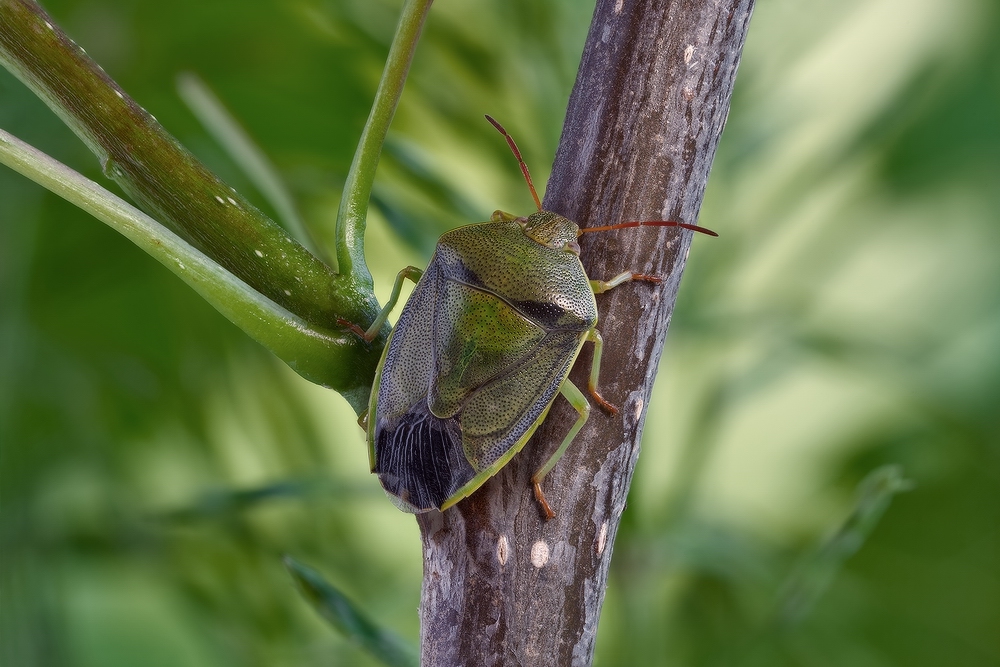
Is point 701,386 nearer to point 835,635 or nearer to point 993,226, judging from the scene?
point 835,635

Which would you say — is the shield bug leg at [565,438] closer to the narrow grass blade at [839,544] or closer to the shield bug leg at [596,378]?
the shield bug leg at [596,378]

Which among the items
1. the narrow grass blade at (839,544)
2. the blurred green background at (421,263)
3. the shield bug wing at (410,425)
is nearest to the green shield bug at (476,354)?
the shield bug wing at (410,425)

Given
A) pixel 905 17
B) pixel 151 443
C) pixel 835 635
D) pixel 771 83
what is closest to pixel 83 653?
pixel 151 443

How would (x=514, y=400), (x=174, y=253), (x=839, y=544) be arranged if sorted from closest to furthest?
(x=174, y=253), (x=514, y=400), (x=839, y=544)

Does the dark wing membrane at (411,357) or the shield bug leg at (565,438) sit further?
the dark wing membrane at (411,357)

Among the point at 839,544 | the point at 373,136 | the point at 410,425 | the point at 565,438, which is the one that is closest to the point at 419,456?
the point at 410,425

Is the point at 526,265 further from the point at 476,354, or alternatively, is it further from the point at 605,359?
the point at 605,359

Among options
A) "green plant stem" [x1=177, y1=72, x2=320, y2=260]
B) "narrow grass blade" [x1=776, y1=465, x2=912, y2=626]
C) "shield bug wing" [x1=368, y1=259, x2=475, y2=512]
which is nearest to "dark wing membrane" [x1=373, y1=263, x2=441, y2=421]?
"shield bug wing" [x1=368, y1=259, x2=475, y2=512]
